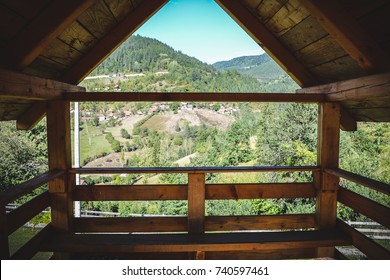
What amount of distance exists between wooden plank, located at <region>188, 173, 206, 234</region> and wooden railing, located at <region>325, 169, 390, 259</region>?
1391mm

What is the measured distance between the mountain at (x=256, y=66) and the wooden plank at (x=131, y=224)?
46.3 meters

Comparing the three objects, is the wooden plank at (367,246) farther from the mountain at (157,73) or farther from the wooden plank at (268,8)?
the mountain at (157,73)

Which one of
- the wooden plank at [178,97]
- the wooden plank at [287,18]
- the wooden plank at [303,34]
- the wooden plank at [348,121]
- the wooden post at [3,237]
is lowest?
the wooden post at [3,237]

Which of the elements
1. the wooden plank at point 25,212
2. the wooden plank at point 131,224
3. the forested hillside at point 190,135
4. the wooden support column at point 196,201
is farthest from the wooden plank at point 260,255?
the forested hillside at point 190,135

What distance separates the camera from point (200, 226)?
2922mm

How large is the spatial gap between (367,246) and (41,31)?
3324mm

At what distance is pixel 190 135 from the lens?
4753cm

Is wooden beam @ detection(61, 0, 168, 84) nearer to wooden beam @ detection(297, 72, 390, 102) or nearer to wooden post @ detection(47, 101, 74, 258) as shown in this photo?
wooden post @ detection(47, 101, 74, 258)

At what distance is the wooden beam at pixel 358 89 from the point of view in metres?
2.09

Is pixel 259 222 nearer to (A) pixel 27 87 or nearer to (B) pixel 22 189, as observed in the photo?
(B) pixel 22 189

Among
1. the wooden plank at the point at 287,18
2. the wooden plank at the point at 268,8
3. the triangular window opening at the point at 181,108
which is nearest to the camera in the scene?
the wooden plank at the point at 287,18

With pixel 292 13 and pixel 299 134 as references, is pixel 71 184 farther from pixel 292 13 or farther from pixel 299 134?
pixel 299 134

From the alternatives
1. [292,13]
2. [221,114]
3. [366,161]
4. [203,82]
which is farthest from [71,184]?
[221,114]

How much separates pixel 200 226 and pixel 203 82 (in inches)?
1584
